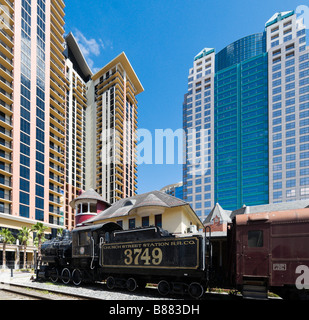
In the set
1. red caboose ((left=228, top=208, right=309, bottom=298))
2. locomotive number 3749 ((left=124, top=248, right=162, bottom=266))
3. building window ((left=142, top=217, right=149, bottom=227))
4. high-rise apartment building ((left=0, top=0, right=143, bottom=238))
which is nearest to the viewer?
red caboose ((left=228, top=208, right=309, bottom=298))

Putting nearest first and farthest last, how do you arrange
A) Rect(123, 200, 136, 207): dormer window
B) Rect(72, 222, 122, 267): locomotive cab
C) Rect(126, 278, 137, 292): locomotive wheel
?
Rect(126, 278, 137, 292): locomotive wheel → Rect(72, 222, 122, 267): locomotive cab → Rect(123, 200, 136, 207): dormer window

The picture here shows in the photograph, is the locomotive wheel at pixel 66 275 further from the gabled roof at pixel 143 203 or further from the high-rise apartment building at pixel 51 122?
A: the high-rise apartment building at pixel 51 122

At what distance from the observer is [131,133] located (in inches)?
4141

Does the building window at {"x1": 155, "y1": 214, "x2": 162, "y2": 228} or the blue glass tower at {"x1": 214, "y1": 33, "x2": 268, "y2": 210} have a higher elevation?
the blue glass tower at {"x1": 214, "y1": 33, "x2": 268, "y2": 210}

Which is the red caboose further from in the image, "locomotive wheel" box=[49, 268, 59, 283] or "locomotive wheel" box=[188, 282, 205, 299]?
"locomotive wheel" box=[49, 268, 59, 283]

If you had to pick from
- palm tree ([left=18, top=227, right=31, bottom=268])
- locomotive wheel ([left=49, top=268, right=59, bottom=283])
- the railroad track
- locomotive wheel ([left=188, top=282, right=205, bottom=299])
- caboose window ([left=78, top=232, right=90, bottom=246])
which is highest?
caboose window ([left=78, top=232, right=90, bottom=246])

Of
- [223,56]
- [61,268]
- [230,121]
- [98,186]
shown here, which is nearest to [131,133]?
[98,186]

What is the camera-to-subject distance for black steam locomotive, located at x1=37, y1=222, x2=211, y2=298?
12.2m

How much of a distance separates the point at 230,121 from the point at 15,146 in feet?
243

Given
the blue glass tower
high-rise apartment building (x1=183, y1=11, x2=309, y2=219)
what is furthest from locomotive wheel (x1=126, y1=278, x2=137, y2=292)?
the blue glass tower

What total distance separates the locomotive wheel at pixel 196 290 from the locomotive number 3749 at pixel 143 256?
1.99 m

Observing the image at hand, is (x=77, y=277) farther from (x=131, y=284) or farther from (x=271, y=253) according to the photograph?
(x=271, y=253)

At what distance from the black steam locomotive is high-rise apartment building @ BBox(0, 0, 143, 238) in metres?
27.2

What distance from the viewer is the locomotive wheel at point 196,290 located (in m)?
11.9
